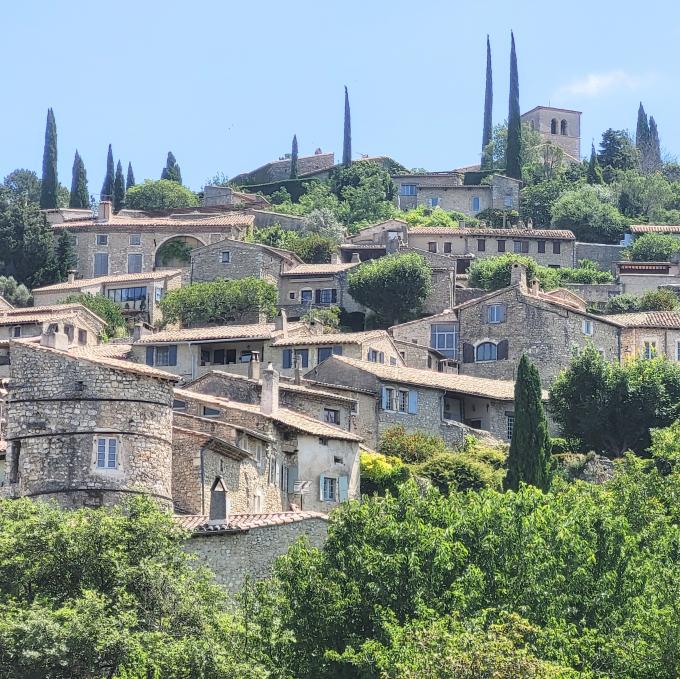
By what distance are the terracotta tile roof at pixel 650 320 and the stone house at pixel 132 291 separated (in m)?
24.8

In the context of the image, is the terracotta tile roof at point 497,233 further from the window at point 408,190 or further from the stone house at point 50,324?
the stone house at point 50,324

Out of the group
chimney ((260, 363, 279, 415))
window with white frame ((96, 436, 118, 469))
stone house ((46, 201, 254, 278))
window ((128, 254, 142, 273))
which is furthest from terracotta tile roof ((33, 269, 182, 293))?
window with white frame ((96, 436, 118, 469))

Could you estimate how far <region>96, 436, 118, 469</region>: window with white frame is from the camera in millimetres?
51688

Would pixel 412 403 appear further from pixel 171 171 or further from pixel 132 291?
pixel 171 171

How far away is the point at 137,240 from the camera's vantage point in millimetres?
115562

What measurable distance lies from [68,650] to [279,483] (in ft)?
73.8

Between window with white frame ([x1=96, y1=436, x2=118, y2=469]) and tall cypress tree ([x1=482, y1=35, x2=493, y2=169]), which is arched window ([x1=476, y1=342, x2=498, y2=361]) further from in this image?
tall cypress tree ([x1=482, y1=35, x2=493, y2=169])

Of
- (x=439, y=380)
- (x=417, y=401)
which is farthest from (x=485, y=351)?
(x=417, y=401)

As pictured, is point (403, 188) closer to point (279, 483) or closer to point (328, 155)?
point (328, 155)

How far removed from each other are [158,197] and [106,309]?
36.8 meters

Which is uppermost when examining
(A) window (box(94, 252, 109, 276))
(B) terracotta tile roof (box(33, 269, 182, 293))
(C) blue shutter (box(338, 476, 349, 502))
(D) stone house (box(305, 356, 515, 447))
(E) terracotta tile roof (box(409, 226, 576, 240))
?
(E) terracotta tile roof (box(409, 226, 576, 240))

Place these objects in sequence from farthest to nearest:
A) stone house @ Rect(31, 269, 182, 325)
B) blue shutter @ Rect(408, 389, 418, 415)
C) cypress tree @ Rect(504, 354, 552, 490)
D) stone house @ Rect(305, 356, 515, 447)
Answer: stone house @ Rect(31, 269, 182, 325) < blue shutter @ Rect(408, 389, 418, 415) < stone house @ Rect(305, 356, 515, 447) < cypress tree @ Rect(504, 354, 552, 490)

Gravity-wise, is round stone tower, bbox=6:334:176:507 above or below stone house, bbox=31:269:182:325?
below

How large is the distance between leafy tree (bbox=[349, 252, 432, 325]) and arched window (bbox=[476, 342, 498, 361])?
9.85 meters
